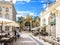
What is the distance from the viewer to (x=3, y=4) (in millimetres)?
51750

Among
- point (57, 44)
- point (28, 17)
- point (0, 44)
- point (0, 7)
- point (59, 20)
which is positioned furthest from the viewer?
point (28, 17)

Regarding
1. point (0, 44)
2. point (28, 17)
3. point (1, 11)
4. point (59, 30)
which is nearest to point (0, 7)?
point (1, 11)

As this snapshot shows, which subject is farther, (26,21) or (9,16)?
(26,21)

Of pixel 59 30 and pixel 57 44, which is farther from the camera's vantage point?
pixel 59 30

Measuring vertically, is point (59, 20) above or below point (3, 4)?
below

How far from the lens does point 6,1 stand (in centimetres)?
5259

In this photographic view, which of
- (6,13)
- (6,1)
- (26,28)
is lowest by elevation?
(26,28)

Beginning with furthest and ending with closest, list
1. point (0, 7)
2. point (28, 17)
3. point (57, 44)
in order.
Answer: point (28, 17) → point (0, 7) → point (57, 44)

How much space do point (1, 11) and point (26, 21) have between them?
11379mm

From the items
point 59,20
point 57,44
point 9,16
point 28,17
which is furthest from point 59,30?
point 28,17

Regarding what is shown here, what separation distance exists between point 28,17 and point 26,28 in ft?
16.5

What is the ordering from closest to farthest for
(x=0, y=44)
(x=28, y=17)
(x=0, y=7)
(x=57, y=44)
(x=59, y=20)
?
(x=57, y=44), (x=0, y=44), (x=59, y=20), (x=0, y=7), (x=28, y=17)

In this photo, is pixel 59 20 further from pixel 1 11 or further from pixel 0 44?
pixel 1 11

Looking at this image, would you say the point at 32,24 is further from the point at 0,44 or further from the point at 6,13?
the point at 0,44
